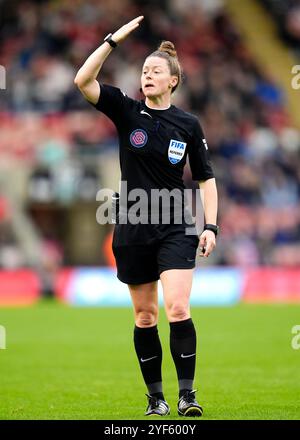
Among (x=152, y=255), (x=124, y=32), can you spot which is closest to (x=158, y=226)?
(x=152, y=255)

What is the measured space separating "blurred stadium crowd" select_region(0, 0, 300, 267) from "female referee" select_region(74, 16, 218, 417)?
15131mm

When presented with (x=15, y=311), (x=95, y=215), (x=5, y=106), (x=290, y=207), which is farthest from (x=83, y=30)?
(x=15, y=311)

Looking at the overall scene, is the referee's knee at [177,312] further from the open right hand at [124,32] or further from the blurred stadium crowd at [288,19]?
the blurred stadium crowd at [288,19]

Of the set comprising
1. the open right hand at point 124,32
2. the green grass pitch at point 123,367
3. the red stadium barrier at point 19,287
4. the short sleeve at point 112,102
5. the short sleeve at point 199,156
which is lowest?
the red stadium barrier at point 19,287

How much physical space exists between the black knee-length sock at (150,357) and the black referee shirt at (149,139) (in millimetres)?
1007

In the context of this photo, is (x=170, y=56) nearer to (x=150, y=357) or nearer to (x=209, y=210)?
(x=209, y=210)

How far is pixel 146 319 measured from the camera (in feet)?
23.1

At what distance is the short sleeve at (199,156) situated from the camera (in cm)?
710

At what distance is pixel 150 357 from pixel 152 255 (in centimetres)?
74

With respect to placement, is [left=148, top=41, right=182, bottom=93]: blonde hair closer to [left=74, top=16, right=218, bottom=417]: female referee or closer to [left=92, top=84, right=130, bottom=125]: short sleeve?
[left=74, top=16, right=218, bottom=417]: female referee

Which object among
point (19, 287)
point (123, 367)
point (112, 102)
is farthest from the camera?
point (19, 287)

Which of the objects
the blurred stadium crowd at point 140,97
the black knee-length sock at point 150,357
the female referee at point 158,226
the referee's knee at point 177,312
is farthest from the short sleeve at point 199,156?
the blurred stadium crowd at point 140,97

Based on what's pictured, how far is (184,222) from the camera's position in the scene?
700cm

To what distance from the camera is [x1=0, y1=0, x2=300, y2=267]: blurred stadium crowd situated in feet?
74.0
